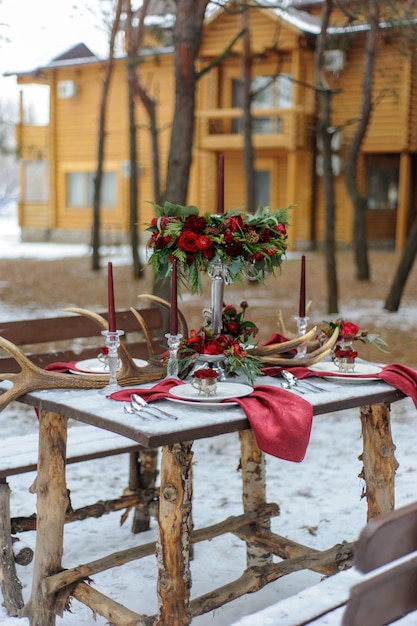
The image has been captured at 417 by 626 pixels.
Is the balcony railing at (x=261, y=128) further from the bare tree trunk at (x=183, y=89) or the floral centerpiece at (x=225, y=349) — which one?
the floral centerpiece at (x=225, y=349)

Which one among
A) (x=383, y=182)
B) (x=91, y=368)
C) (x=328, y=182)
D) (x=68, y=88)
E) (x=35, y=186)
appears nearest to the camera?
(x=91, y=368)

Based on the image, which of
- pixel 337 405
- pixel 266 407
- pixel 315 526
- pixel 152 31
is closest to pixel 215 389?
pixel 266 407

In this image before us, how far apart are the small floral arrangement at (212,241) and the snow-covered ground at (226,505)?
1127 millimetres

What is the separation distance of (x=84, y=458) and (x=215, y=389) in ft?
3.99

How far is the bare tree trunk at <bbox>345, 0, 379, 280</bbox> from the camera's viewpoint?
13.8 metres

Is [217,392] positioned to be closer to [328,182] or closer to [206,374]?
[206,374]

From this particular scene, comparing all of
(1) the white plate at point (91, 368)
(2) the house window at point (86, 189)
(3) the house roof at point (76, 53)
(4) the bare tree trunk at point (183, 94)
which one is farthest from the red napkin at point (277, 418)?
(3) the house roof at point (76, 53)

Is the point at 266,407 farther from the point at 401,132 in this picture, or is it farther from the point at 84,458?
the point at 401,132

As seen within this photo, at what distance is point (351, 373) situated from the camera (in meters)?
3.92

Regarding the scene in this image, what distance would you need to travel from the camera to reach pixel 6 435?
669 centimetres

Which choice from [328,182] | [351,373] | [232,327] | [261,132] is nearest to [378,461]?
[351,373]

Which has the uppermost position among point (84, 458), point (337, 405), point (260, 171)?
point (260, 171)

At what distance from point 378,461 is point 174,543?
125 centimetres

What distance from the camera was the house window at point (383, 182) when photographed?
26.0m
